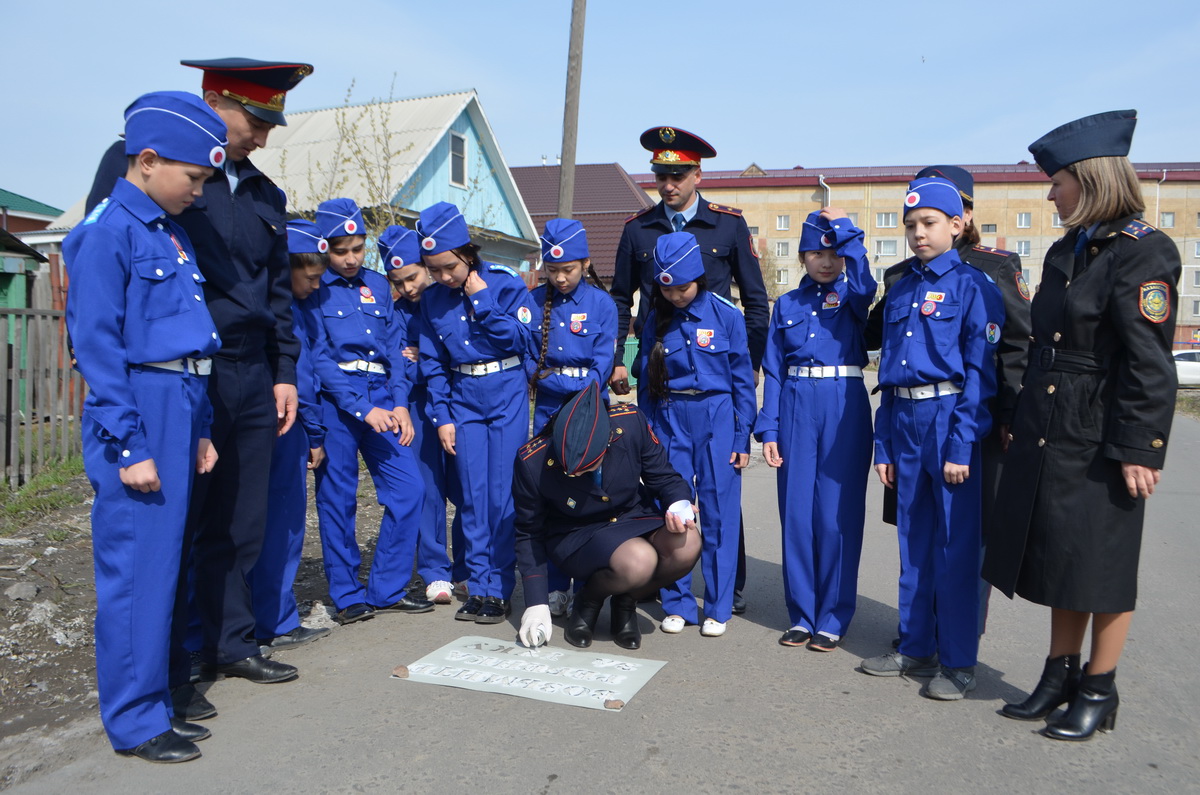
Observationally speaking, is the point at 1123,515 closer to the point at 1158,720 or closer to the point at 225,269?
the point at 1158,720

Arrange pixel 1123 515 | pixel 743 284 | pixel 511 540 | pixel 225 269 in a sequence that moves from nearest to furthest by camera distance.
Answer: pixel 1123 515, pixel 225 269, pixel 511 540, pixel 743 284

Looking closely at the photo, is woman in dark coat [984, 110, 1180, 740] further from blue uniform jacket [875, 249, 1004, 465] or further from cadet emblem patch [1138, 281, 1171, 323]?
blue uniform jacket [875, 249, 1004, 465]

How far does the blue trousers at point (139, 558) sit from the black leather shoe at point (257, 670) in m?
0.71

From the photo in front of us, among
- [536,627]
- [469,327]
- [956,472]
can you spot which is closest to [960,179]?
[956,472]

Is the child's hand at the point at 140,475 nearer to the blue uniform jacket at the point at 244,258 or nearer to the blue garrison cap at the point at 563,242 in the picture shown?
the blue uniform jacket at the point at 244,258

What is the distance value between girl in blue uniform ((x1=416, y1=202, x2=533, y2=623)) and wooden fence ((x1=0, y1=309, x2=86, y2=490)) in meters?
4.28

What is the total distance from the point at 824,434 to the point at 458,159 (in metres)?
19.4

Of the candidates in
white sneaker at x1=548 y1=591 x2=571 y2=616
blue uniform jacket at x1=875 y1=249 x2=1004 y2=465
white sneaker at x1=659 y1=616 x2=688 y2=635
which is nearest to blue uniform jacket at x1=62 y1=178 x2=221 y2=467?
white sneaker at x1=548 y1=591 x2=571 y2=616

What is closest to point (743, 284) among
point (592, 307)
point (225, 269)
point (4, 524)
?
point (592, 307)

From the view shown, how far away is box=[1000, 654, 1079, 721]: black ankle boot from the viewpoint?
3.77 metres

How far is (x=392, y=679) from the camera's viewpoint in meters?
4.15

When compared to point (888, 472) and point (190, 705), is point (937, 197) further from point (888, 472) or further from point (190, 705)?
point (190, 705)

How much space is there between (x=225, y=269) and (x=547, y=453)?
5.66 ft

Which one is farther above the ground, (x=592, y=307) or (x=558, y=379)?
(x=592, y=307)
